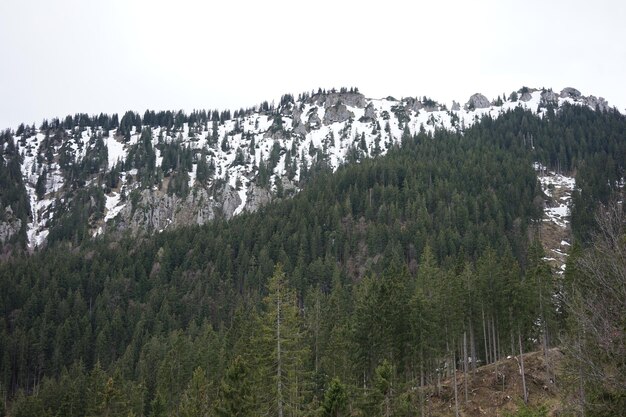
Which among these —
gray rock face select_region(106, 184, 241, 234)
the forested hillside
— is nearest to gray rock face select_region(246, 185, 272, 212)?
gray rock face select_region(106, 184, 241, 234)

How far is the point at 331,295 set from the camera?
67.1 metres

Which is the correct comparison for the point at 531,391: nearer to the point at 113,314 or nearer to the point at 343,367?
the point at 343,367

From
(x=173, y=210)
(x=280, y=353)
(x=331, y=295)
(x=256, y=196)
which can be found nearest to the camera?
(x=280, y=353)

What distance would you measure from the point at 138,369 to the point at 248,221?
61.2 meters

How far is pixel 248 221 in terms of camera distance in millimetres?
123812

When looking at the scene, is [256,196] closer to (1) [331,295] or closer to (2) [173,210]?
(2) [173,210]

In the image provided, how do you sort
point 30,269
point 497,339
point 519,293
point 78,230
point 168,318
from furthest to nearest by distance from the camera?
point 78,230, point 30,269, point 168,318, point 497,339, point 519,293

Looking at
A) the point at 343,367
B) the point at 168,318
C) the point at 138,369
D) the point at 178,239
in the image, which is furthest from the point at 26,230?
the point at 343,367

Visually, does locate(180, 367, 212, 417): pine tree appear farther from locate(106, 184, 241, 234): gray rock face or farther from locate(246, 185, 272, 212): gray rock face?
locate(246, 185, 272, 212): gray rock face

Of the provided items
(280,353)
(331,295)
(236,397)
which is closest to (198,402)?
(236,397)

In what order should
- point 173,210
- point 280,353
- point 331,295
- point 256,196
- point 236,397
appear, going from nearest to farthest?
point 280,353, point 236,397, point 331,295, point 173,210, point 256,196

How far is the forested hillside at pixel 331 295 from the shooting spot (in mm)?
32344

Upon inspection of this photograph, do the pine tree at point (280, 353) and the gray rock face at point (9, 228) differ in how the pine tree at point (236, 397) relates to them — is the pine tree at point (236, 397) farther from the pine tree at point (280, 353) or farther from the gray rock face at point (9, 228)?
the gray rock face at point (9, 228)

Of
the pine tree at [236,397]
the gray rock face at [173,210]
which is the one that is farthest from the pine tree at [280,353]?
the gray rock face at [173,210]
